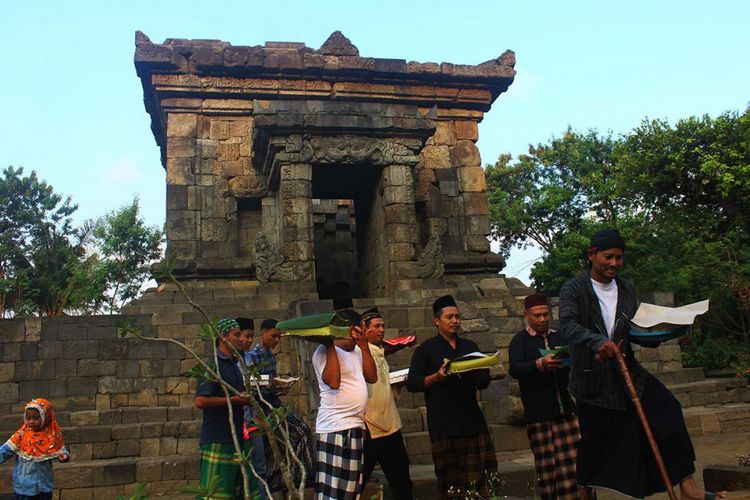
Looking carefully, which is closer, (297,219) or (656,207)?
(297,219)

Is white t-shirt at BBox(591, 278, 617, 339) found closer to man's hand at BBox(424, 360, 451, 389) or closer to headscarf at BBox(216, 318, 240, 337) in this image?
man's hand at BBox(424, 360, 451, 389)

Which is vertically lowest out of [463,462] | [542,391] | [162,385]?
[463,462]

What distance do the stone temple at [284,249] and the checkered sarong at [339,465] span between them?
1711 mm

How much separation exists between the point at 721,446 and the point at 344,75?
9897 millimetres

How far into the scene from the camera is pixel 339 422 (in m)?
4.23

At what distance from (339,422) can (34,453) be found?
9.66 feet

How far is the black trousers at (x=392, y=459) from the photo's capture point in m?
4.86

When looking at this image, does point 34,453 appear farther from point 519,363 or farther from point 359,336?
point 519,363

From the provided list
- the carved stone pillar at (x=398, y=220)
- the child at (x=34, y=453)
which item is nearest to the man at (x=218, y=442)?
the child at (x=34, y=453)

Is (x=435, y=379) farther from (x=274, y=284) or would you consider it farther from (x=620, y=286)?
(x=274, y=284)

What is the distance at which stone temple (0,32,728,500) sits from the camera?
8.38m

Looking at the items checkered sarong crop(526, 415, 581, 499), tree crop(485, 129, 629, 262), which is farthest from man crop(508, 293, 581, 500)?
tree crop(485, 129, 629, 262)

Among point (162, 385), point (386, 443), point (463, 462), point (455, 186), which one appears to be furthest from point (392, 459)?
point (455, 186)

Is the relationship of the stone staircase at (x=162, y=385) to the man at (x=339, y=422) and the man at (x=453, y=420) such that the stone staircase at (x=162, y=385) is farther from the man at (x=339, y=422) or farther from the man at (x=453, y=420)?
the man at (x=339, y=422)
